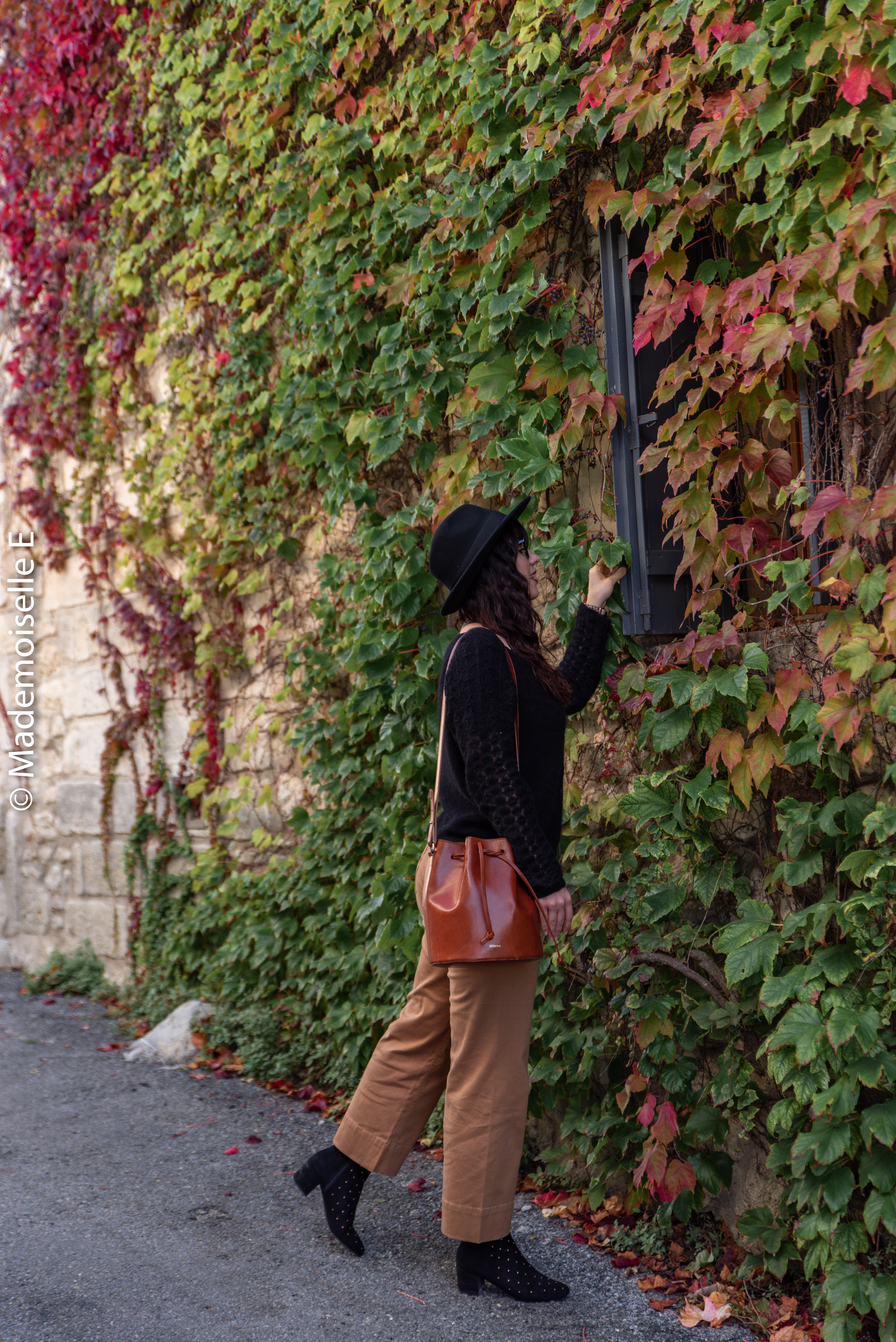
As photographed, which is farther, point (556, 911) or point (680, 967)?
point (680, 967)

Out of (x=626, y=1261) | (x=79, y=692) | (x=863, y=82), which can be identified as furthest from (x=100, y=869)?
(x=863, y=82)

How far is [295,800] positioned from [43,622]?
102 inches

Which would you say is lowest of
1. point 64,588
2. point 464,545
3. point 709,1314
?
point 709,1314

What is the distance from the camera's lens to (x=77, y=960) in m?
5.72

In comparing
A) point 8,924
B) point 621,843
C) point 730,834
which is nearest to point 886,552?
point 730,834

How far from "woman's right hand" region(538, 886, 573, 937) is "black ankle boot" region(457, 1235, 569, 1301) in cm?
69

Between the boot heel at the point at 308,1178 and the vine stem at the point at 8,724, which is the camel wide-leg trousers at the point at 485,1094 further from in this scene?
the vine stem at the point at 8,724

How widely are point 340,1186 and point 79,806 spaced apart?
357 centimetres

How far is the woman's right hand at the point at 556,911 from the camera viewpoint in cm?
242

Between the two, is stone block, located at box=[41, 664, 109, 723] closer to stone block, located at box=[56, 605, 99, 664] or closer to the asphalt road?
stone block, located at box=[56, 605, 99, 664]

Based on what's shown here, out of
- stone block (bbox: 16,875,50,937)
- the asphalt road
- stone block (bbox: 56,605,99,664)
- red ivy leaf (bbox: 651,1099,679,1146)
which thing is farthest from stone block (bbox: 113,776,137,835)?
red ivy leaf (bbox: 651,1099,679,1146)

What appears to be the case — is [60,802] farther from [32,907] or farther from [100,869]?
[32,907]

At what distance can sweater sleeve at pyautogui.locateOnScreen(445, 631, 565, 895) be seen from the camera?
2.39m

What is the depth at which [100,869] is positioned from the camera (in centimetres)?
566
